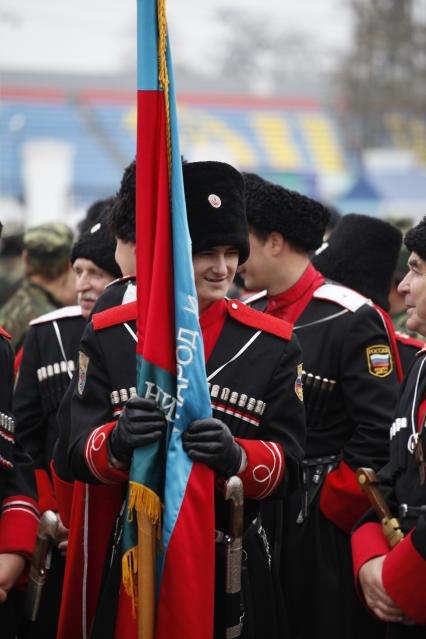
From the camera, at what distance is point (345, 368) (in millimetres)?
4305

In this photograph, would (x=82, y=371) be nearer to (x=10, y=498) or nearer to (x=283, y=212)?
(x=10, y=498)

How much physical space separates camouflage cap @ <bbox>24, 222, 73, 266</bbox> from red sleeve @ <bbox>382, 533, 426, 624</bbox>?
3.40 metres

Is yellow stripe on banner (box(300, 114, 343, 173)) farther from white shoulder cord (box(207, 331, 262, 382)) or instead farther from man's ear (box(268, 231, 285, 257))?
white shoulder cord (box(207, 331, 262, 382))

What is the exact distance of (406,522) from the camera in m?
3.16

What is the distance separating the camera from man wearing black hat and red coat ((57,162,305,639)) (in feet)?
10.3

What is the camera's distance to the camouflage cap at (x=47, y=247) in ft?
19.6

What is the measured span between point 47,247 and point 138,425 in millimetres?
3209

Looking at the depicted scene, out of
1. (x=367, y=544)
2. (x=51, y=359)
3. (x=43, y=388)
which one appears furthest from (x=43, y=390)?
(x=367, y=544)

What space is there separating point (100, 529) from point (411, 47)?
116 ft

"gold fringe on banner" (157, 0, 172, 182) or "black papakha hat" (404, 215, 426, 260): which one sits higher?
"gold fringe on banner" (157, 0, 172, 182)

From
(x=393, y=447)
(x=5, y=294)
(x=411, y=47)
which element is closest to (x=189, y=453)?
Answer: (x=393, y=447)

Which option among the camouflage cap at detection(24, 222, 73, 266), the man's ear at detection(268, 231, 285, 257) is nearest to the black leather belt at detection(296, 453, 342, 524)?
the man's ear at detection(268, 231, 285, 257)

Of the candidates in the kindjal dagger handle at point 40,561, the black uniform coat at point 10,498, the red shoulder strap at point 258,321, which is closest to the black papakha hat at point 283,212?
the red shoulder strap at point 258,321

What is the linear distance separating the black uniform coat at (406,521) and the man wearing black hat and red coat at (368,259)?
1548 mm
